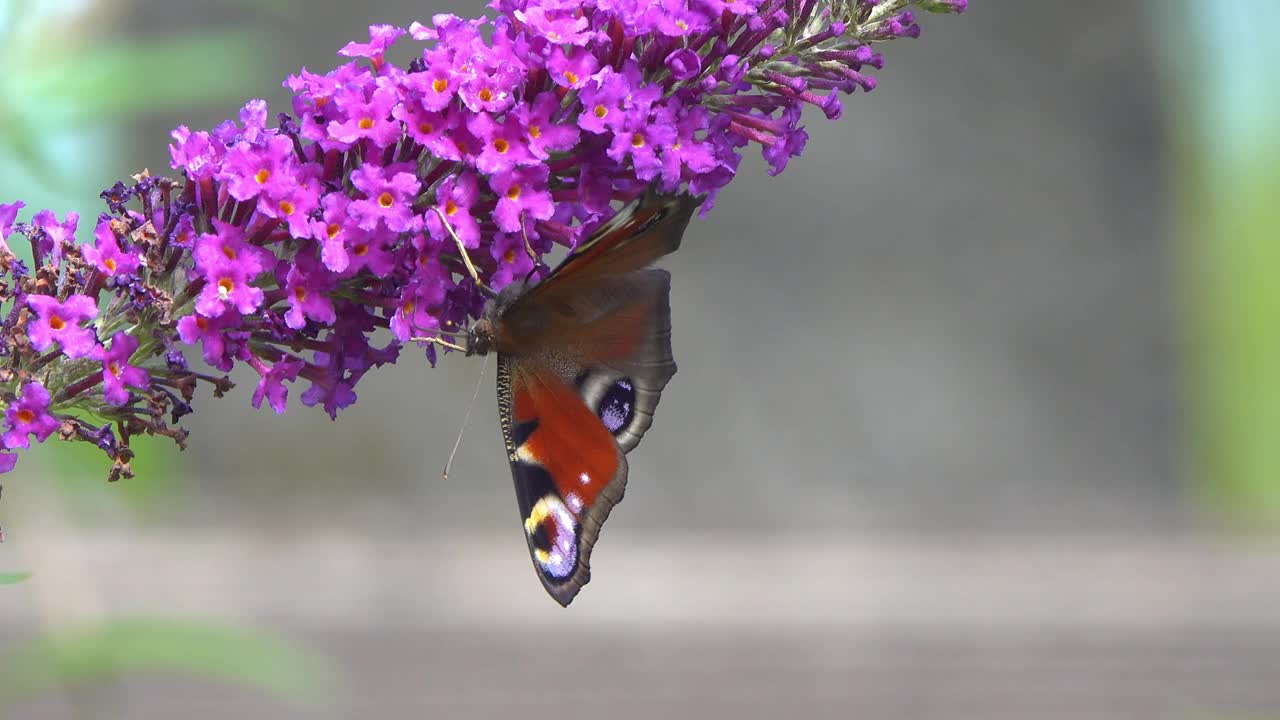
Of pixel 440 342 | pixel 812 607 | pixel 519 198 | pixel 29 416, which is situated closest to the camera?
pixel 29 416

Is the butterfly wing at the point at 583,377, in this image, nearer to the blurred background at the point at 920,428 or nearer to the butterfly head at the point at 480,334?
the butterfly head at the point at 480,334

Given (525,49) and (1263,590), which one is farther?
(1263,590)

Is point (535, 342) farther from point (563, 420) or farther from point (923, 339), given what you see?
point (923, 339)

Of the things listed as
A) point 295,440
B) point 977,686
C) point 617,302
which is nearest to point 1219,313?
point 977,686

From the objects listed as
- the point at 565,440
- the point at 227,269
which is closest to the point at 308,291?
the point at 227,269

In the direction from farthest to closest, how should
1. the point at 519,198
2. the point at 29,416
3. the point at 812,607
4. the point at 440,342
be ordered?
the point at 812,607 < the point at 440,342 < the point at 519,198 < the point at 29,416

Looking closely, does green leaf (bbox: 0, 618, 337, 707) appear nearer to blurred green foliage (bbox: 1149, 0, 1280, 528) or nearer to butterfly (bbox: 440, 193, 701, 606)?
butterfly (bbox: 440, 193, 701, 606)

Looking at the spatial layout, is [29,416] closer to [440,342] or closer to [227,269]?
[227,269]
